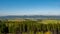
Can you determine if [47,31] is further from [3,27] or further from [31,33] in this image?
[3,27]

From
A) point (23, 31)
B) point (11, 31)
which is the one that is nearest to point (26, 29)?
point (23, 31)

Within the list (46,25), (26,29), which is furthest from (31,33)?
(46,25)

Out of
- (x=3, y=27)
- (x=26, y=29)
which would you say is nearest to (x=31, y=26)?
(x=26, y=29)

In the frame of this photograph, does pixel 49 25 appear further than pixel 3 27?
Yes

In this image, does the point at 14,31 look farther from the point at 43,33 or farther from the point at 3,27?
the point at 43,33

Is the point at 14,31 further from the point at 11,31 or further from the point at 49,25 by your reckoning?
the point at 49,25

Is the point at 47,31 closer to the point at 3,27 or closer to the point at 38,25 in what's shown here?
the point at 38,25

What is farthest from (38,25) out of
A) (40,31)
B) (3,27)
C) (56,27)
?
(3,27)
